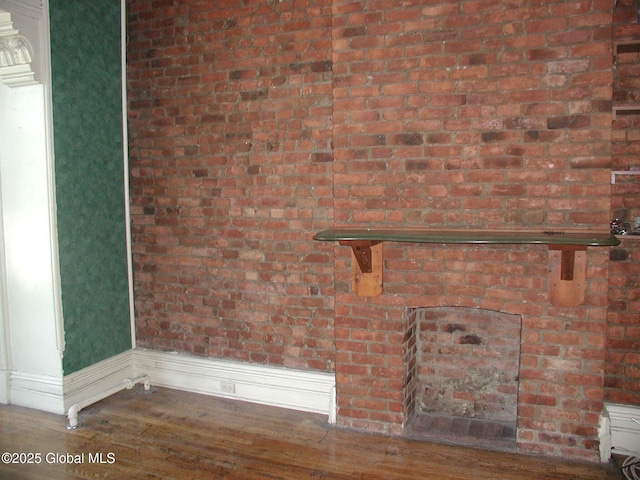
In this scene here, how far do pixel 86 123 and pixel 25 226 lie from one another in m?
0.76

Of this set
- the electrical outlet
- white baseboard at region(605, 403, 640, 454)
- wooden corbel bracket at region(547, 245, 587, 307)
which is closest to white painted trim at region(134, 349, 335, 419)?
the electrical outlet

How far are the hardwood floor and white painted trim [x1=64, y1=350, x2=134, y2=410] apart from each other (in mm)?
99

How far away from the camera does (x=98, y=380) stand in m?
3.38

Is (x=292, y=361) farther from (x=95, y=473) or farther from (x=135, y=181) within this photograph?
(x=135, y=181)

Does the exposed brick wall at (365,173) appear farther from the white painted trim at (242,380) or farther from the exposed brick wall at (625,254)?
the exposed brick wall at (625,254)

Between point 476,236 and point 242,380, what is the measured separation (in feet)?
6.18

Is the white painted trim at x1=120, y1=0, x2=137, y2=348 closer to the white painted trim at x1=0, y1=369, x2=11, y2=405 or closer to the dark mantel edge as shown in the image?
the white painted trim at x1=0, y1=369, x2=11, y2=405

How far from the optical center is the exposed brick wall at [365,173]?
8.06ft

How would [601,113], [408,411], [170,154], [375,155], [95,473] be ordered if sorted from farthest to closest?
[170,154] < [408,411] < [375,155] < [95,473] < [601,113]

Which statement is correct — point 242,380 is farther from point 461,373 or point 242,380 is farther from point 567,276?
point 567,276

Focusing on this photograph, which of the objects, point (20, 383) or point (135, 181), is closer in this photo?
point (20, 383)

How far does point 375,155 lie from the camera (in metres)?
2.74

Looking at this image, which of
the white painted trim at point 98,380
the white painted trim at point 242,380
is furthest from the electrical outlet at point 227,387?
the white painted trim at point 98,380

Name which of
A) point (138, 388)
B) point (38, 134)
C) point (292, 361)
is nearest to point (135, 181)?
point (38, 134)
